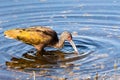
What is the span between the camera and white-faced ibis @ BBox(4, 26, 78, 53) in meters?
11.4

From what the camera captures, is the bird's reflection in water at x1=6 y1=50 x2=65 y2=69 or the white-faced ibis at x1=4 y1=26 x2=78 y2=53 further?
the white-faced ibis at x1=4 y1=26 x2=78 y2=53

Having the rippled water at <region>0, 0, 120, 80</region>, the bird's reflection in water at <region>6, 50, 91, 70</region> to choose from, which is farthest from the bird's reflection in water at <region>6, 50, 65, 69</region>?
the rippled water at <region>0, 0, 120, 80</region>

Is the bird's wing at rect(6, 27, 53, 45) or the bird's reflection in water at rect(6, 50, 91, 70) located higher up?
the bird's wing at rect(6, 27, 53, 45)

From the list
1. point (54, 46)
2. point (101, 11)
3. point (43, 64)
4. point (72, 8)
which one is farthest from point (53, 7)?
point (43, 64)

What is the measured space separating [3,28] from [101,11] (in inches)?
125

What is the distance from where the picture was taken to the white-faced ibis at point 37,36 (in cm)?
1144

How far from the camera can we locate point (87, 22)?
518 inches

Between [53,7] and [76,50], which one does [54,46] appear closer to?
[76,50]

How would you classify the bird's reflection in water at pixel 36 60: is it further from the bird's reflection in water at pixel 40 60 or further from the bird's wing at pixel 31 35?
the bird's wing at pixel 31 35

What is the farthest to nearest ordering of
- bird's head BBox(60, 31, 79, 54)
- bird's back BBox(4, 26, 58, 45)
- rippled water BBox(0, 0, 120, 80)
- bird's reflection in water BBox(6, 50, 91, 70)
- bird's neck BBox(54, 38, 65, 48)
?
bird's neck BBox(54, 38, 65, 48)
bird's head BBox(60, 31, 79, 54)
bird's back BBox(4, 26, 58, 45)
bird's reflection in water BBox(6, 50, 91, 70)
rippled water BBox(0, 0, 120, 80)

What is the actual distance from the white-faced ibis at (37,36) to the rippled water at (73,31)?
275 mm

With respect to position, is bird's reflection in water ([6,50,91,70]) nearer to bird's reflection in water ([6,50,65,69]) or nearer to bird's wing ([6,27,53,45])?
bird's reflection in water ([6,50,65,69])

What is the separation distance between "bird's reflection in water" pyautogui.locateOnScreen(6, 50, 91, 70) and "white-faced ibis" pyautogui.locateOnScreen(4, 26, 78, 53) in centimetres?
30

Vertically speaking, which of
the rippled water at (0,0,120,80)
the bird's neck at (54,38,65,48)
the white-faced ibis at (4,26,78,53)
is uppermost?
the white-faced ibis at (4,26,78,53)
